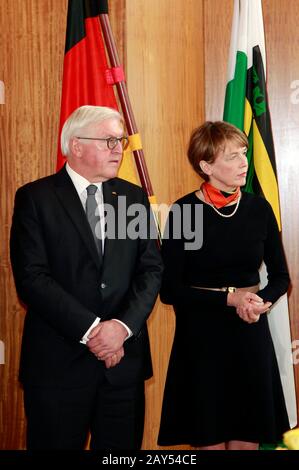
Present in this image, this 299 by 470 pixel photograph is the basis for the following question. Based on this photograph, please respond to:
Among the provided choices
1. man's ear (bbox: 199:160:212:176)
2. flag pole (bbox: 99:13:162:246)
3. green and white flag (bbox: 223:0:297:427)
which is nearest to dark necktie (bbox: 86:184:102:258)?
man's ear (bbox: 199:160:212:176)

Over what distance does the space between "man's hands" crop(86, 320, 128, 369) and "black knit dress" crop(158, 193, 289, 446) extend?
0.43 meters

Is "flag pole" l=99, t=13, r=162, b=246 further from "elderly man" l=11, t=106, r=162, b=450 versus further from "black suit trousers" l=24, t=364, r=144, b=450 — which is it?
"black suit trousers" l=24, t=364, r=144, b=450

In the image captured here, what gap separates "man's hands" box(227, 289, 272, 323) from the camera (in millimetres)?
2365

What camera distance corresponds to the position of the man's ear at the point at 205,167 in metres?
2.52

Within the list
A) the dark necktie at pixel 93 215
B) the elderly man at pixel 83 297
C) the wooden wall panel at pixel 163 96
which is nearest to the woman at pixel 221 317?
the elderly man at pixel 83 297

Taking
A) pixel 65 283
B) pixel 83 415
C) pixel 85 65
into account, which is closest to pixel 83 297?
pixel 65 283

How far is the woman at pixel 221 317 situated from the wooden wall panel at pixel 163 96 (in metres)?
0.83

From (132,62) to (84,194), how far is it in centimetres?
129

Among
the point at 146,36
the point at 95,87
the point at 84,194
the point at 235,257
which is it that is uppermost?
the point at 146,36

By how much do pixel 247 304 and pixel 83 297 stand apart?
634mm

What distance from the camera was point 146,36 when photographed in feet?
10.9
